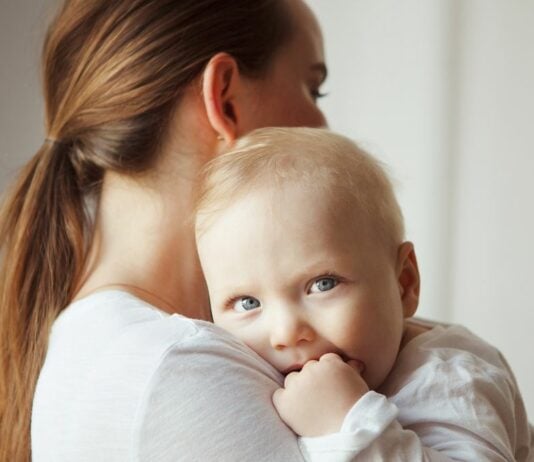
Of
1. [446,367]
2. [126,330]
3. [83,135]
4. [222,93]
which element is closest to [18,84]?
[83,135]

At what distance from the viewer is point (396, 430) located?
2.68 ft

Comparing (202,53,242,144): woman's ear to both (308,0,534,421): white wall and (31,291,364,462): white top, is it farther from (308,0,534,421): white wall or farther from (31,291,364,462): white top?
(308,0,534,421): white wall

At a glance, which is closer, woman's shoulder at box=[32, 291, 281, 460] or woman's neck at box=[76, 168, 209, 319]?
woman's shoulder at box=[32, 291, 281, 460]

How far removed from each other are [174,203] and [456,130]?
1579mm

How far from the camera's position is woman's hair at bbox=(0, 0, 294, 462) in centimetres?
121

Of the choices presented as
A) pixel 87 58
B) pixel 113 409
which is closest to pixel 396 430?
pixel 113 409

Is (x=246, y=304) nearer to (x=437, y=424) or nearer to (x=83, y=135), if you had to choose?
(x=437, y=424)

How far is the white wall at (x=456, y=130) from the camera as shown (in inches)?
98.3

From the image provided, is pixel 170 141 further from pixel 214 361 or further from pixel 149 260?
pixel 214 361

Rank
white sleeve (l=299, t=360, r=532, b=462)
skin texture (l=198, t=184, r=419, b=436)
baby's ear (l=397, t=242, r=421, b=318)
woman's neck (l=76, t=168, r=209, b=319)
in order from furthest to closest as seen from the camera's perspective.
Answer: woman's neck (l=76, t=168, r=209, b=319), baby's ear (l=397, t=242, r=421, b=318), skin texture (l=198, t=184, r=419, b=436), white sleeve (l=299, t=360, r=532, b=462)

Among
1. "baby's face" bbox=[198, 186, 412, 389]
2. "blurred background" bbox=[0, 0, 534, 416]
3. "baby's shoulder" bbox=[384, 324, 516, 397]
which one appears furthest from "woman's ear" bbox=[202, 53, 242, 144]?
"blurred background" bbox=[0, 0, 534, 416]

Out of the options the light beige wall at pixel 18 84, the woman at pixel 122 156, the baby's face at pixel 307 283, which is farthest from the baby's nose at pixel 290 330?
the light beige wall at pixel 18 84

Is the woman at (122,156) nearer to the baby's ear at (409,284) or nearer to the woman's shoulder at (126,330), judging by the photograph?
the woman's shoulder at (126,330)

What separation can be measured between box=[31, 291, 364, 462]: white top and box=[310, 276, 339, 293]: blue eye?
10 cm
